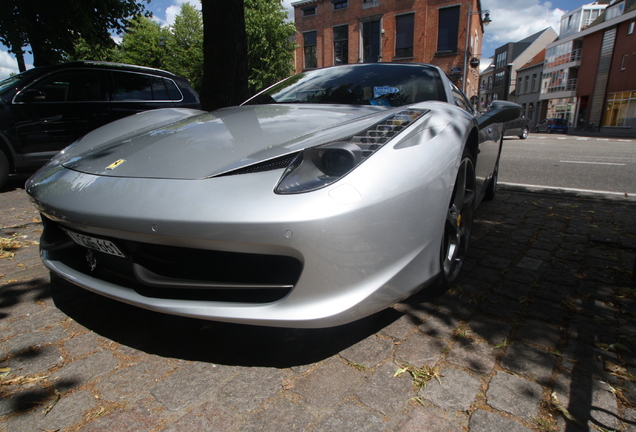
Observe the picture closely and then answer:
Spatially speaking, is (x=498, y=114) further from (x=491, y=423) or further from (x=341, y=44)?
(x=341, y=44)

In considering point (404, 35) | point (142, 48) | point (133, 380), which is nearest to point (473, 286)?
point (133, 380)

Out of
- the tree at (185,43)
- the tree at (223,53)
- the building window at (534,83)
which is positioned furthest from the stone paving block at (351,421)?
the building window at (534,83)

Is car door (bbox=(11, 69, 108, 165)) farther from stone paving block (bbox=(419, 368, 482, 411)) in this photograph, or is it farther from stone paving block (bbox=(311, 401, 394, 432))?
stone paving block (bbox=(419, 368, 482, 411))

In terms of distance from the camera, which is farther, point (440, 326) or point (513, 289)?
point (513, 289)

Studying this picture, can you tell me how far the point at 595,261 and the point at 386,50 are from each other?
1245 inches

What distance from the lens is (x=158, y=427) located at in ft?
4.35

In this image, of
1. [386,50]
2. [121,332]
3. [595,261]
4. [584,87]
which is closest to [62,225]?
[121,332]

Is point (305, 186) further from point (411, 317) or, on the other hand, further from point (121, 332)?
point (121, 332)

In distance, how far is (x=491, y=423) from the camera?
1366 millimetres

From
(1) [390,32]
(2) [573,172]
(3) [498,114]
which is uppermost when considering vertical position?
(1) [390,32]

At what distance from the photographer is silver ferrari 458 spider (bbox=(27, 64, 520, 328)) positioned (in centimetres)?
140

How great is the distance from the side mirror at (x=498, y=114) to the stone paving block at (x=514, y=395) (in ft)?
5.84

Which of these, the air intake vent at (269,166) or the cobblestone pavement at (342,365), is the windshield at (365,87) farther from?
the cobblestone pavement at (342,365)

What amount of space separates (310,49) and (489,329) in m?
36.5
